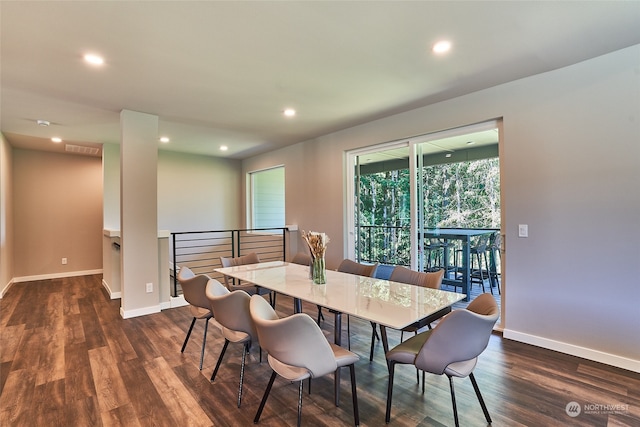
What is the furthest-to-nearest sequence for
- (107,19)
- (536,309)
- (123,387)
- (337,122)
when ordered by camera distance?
1. (337,122)
2. (536,309)
3. (123,387)
4. (107,19)

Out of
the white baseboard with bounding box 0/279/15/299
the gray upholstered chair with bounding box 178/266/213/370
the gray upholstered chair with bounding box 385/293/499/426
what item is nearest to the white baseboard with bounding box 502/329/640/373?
the gray upholstered chair with bounding box 385/293/499/426

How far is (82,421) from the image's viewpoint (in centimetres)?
190

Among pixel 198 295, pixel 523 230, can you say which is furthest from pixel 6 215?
pixel 523 230

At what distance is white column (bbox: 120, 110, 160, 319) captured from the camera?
A: 376cm

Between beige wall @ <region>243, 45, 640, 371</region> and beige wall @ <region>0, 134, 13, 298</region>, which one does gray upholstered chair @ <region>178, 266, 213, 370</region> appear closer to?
beige wall @ <region>243, 45, 640, 371</region>

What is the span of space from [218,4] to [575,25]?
2353 millimetres

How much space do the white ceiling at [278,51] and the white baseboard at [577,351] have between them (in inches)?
96.1

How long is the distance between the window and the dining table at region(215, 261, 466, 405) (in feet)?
12.2

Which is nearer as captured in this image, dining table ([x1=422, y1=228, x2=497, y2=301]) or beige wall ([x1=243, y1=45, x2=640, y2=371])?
beige wall ([x1=243, y1=45, x2=640, y2=371])

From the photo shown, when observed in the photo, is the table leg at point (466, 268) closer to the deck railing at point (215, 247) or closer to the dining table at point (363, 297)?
the dining table at point (363, 297)

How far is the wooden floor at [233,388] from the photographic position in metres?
1.91

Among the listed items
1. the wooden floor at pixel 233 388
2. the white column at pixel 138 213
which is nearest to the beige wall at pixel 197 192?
the white column at pixel 138 213

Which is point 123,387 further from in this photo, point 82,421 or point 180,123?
point 180,123

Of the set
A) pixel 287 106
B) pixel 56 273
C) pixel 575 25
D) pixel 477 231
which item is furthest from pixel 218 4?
pixel 56 273
